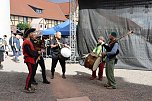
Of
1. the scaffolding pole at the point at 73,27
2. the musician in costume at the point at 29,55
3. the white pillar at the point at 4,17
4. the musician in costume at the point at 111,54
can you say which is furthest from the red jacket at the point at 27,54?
the white pillar at the point at 4,17

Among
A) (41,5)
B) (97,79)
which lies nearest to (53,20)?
(41,5)

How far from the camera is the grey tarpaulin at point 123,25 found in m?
12.9

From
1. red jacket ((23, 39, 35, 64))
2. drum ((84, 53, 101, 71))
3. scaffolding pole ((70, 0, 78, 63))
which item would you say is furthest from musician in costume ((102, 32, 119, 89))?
scaffolding pole ((70, 0, 78, 63))

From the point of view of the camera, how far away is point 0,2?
3581cm

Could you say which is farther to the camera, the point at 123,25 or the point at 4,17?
the point at 4,17

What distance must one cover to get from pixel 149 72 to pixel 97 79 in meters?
3.05

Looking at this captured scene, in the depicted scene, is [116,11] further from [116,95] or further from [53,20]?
[53,20]

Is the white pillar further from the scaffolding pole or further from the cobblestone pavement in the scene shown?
the cobblestone pavement

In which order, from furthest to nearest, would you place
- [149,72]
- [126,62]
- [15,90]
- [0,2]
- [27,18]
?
[27,18], [0,2], [126,62], [149,72], [15,90]

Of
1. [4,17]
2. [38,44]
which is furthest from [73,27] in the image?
[4,17]

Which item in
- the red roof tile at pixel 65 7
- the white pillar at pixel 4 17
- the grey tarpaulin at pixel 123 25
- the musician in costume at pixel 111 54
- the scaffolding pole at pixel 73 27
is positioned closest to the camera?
the musician in costume at pixel 111 54

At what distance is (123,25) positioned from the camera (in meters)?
13.4

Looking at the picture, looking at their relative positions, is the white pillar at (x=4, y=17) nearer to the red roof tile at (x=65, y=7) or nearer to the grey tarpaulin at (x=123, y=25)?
the grey tarpaulin at (x=123, y=25)

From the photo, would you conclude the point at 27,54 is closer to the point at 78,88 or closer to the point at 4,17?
the point at 78,88
